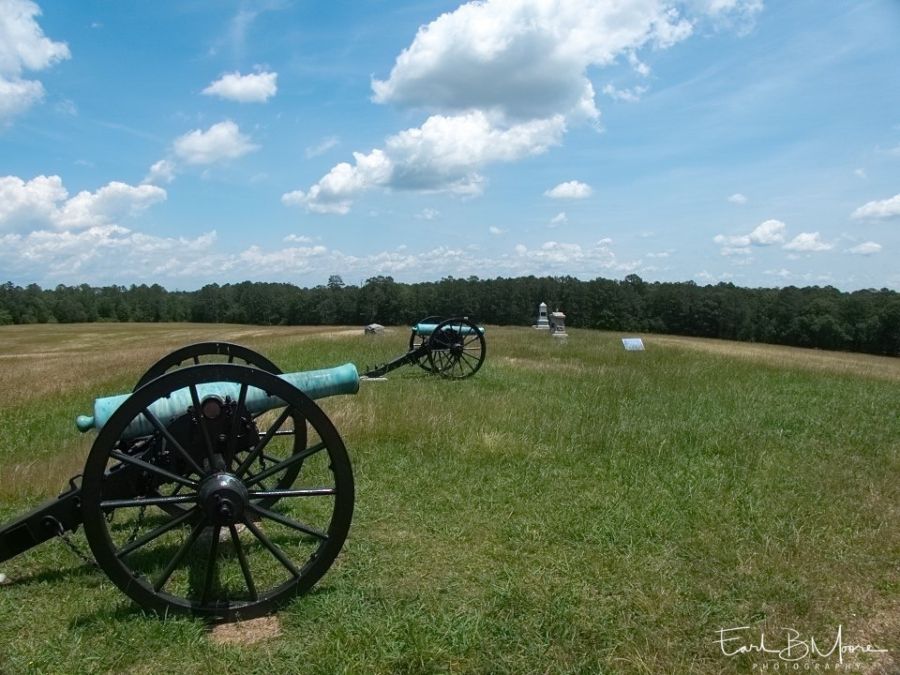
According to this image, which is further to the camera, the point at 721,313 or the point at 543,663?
the point at 721,313

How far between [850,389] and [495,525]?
10.2m

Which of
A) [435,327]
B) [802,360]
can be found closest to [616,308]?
[802,360]

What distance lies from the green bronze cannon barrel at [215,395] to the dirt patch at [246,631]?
1245mm

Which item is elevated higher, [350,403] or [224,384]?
[224,384]

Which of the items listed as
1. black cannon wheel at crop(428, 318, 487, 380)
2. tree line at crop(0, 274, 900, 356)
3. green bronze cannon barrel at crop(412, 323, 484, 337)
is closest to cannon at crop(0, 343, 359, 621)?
black cannon wheel at crop(428, 318, 487, 380)

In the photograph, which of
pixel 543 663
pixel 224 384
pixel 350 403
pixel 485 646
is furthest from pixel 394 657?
pixel 350 403

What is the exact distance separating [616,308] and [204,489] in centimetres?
6433

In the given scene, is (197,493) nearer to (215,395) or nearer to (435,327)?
(215,395)

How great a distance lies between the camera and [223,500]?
11.6 feet

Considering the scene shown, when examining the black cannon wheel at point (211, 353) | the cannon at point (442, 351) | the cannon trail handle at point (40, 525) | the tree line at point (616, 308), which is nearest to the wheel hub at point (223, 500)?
the cannon trail handle at point (40, 525)

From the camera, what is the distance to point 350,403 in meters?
9.23

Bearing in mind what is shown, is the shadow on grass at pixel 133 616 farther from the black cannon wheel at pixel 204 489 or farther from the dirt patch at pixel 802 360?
the dirt patch at pixel 802 360

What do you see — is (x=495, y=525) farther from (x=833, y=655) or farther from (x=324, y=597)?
(x=833, y=655)

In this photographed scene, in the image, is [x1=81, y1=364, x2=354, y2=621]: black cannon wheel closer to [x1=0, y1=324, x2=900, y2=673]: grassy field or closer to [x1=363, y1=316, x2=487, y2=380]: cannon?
[x1=0, y1=324, x2=900, y2=673]: grassy field
